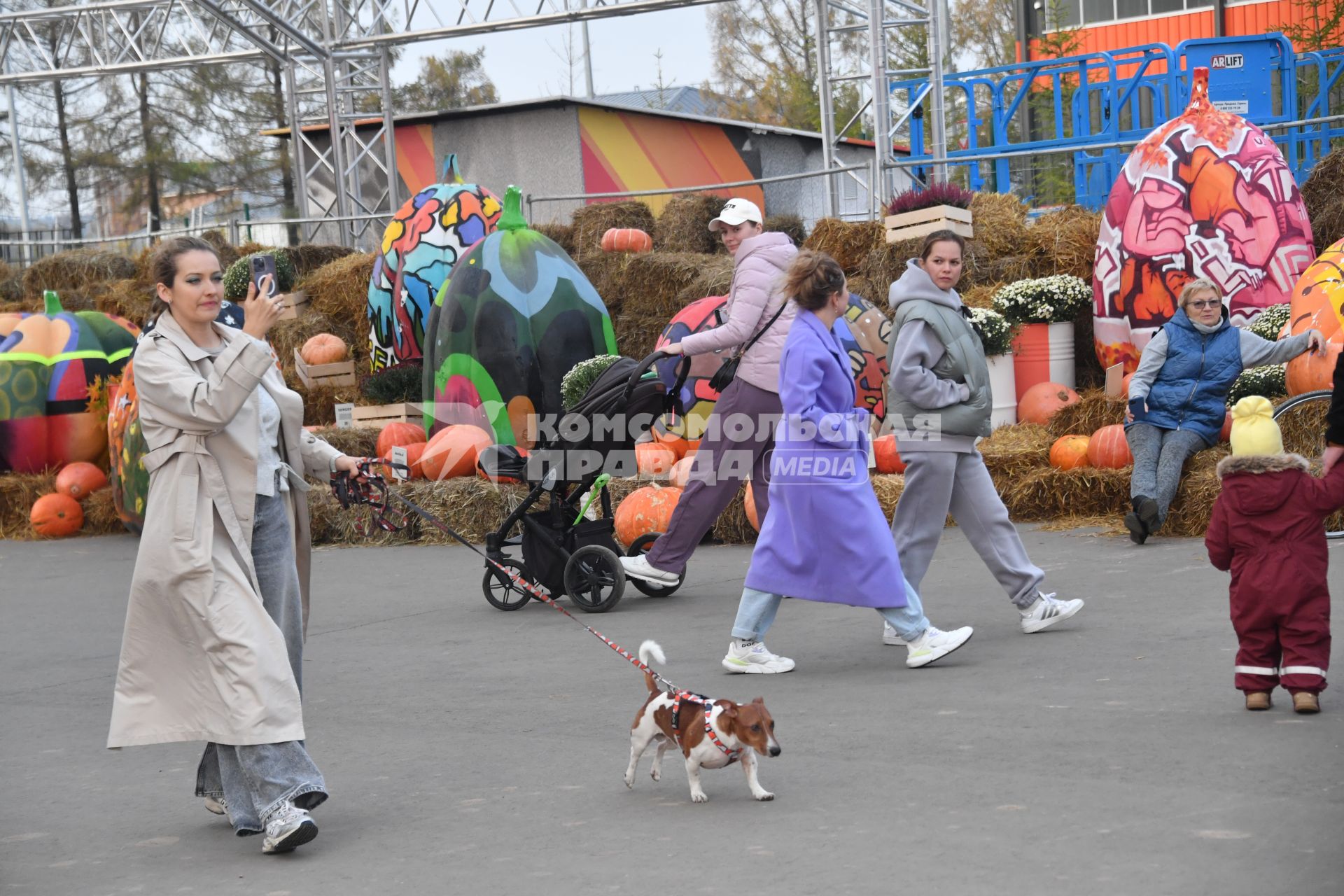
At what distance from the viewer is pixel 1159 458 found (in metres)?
8.96

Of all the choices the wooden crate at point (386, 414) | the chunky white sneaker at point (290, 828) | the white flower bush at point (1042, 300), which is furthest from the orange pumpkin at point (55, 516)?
the chunky white sneaker at point (290, 828)

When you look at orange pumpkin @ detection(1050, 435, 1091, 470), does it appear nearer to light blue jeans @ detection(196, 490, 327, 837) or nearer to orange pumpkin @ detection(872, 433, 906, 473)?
orange pumpkin @ detection(872, 433, 906, 473)

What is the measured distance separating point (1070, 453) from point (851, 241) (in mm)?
4292

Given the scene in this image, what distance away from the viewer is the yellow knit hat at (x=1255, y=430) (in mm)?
5270

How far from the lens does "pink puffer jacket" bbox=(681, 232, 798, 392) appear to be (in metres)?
7.39

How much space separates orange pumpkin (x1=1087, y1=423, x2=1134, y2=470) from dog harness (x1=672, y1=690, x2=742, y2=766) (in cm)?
586

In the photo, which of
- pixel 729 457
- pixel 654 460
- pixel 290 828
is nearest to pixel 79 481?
pixel 654 460

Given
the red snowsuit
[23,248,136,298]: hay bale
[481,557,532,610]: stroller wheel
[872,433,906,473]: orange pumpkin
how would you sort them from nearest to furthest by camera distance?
1. the red snowsuit
2. [481,557,532,610]: stroller wheel
3. [872,433,906,473]: orange pumpkin
4. [23,248,136,298]: hay bale

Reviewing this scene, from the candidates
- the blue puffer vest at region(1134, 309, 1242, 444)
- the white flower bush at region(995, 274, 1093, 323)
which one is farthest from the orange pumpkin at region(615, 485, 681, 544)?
the white flower bush at region(995, 274, 1093, 323)

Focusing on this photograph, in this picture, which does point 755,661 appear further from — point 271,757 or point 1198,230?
point 1198,230

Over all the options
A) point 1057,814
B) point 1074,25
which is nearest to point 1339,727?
point 1057,814

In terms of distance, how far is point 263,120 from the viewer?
38.9m

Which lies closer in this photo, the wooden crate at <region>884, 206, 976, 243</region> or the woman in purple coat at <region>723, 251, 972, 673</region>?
the woman in purple coat at <region>723, 251, 972, 673</region>

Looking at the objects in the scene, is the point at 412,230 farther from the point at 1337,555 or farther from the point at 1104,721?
the point at 1104,721
